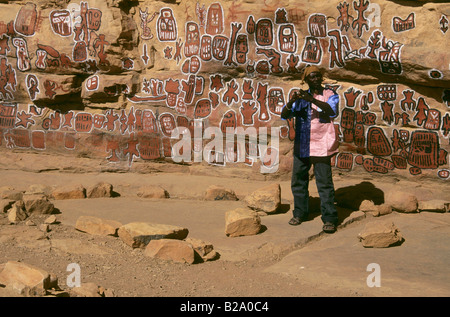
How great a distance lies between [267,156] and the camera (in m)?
7.74

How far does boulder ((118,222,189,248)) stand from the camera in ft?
16.1

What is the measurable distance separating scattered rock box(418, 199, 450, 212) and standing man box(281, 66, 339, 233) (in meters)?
1.33

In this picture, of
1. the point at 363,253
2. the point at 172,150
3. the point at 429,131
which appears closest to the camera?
the point at 363,253

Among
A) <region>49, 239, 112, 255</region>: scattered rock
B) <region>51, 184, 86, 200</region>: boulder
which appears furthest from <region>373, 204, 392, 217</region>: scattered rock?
<region>51, 184, 86, 200</region>: boulder

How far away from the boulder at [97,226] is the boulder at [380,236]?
2.32 m

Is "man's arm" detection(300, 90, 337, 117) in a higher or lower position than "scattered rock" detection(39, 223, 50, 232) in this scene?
higher

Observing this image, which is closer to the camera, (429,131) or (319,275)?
(319,275)

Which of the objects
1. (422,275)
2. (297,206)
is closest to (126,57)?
(297,206)

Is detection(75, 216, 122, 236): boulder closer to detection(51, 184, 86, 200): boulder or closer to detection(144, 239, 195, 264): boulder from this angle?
detection(144, 239, 195, 264): boulder

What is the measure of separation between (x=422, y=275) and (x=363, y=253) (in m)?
0.64

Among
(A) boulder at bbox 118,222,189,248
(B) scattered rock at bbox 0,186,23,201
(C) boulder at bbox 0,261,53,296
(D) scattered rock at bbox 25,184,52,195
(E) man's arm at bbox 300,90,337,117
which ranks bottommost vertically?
(D) scattered rock at bbox 25,184,52,195

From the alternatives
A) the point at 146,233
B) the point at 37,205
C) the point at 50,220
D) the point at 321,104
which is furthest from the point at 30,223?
the point at 321,104

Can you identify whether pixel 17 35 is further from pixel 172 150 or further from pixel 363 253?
pixel 363 253

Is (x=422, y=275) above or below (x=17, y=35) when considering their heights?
below
